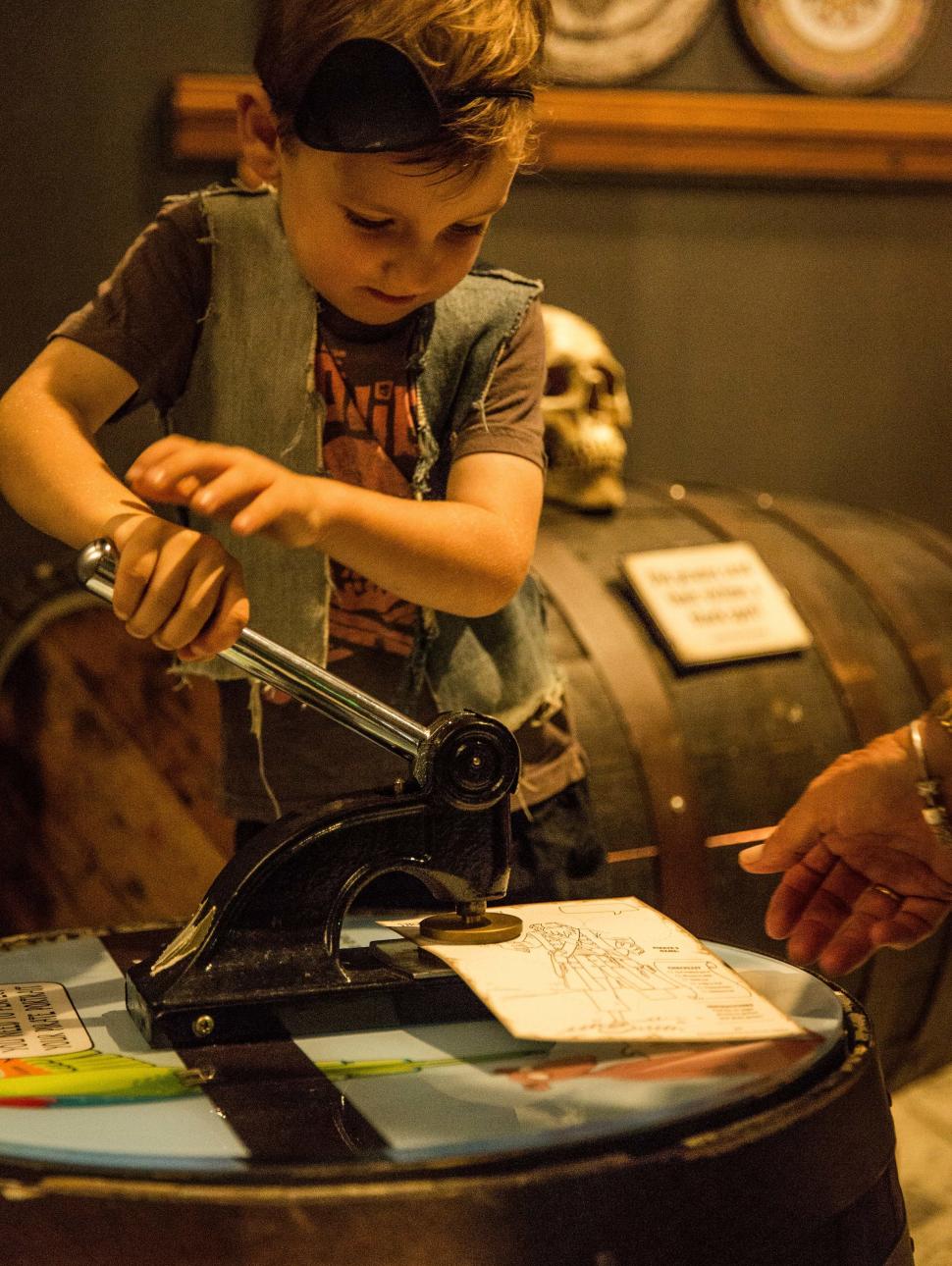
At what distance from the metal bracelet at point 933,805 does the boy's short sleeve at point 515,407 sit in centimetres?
39

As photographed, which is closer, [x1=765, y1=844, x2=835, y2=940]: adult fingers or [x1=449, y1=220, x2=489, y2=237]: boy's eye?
[x1=449, y1=220, x2=489, y2=237]: boy's eye

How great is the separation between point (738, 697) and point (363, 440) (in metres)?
1.02

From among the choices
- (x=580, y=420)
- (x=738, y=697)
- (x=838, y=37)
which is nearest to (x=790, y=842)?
(x=738, y=697)

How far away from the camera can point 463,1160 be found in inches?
25.6

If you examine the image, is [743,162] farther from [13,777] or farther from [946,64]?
[13,777]

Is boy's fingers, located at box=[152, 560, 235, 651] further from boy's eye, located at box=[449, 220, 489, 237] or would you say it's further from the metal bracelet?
the metal bracelet

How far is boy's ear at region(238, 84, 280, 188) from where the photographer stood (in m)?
1.01

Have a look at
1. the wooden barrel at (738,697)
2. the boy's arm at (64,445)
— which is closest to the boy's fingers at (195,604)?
the boy's arm at (64,445)

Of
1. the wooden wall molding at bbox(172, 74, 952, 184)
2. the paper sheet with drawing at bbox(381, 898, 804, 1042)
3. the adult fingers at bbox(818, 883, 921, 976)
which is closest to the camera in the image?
the paper sheet with drawing at bbox(381, 898, 804, 1042)

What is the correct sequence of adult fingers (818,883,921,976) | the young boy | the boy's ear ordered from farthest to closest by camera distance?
adult fingers (818,883,921,976), the boy's ear, the young boy

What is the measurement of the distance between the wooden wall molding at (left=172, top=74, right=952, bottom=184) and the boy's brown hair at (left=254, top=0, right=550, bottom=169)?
135 centimetres

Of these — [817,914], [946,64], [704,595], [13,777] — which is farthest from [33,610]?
[946,64]

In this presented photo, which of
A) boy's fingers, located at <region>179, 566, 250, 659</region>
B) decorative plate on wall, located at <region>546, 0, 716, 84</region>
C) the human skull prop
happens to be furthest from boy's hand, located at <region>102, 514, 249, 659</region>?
decorative plate on wall, located at <region>546, 0, 716, 84</region>

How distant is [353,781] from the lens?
47.2 inches
